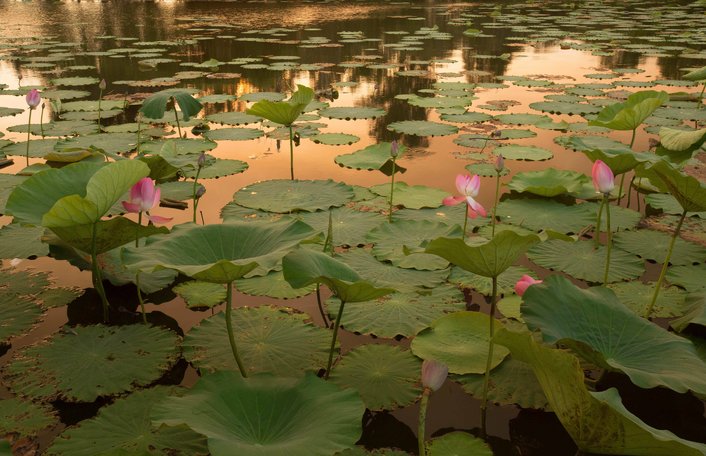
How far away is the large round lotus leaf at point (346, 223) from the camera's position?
2.30 metres

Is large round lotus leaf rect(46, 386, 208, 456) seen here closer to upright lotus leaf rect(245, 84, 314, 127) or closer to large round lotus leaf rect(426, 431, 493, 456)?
large round lotus leaf rect(426, 431, 493, 456)

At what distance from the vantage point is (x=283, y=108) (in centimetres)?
279

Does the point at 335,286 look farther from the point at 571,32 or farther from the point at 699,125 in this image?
the point at 571,32

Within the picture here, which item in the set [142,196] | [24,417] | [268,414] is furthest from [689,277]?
[24,417]

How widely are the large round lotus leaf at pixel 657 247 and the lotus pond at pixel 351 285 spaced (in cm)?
1

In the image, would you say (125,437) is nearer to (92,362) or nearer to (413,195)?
(92,362)

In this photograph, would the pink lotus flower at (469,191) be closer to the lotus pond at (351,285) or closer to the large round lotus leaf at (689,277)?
the lotus pond at (351,285)

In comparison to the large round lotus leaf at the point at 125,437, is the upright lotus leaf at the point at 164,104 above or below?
above

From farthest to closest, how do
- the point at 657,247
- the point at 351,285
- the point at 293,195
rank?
the point at 293,195 → the point at 657,247 → the point at 351,285

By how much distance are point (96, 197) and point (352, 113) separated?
3189 mm

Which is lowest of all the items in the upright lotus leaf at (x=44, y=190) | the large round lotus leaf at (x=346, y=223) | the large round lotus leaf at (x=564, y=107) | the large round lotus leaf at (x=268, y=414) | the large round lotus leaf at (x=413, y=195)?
the large round lotus leaf at (x=346, y=223)

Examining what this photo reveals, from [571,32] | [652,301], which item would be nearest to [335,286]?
[652,301]

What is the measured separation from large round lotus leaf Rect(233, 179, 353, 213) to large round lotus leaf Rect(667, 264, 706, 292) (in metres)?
1.39

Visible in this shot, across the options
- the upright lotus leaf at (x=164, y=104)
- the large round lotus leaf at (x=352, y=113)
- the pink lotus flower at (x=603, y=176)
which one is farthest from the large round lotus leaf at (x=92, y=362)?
the large round lotus leaf at (x=352, y=113)
